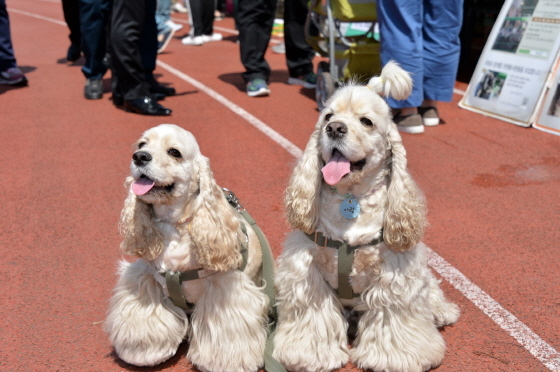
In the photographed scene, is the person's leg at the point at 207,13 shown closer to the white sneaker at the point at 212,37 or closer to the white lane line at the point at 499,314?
the white sneaker at the point at 212,37

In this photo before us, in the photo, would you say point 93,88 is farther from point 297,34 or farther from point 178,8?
point 178,8

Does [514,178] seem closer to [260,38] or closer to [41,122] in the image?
[260,38]

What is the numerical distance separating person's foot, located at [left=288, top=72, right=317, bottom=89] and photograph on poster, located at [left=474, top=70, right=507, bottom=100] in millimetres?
2281

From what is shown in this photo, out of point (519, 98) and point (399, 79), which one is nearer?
point (399, 79)

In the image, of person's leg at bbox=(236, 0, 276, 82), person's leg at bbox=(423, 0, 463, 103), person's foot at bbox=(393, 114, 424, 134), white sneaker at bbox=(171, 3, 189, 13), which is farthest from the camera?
white sneaker at bbox=(171, 3, 189, 13)

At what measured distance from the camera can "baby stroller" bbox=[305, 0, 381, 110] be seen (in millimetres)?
6637

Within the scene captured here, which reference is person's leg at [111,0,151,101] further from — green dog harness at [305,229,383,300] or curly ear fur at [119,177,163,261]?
green dog harness at [305,229,383,300]

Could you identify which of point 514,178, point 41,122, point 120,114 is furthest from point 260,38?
point 514,178

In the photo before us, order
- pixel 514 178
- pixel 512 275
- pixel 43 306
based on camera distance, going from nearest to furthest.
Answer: pixel 43 306
pixel 512 275
pixel 514 178

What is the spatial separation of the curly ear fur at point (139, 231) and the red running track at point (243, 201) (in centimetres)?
64

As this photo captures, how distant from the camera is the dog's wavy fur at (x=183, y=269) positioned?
8.87 feet

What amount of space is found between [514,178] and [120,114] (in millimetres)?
4682

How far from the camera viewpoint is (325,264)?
2859 mm

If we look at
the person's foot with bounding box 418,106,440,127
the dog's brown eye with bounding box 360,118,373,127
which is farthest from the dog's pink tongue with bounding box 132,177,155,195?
the person's foot with bounding box 418,106,440,127
